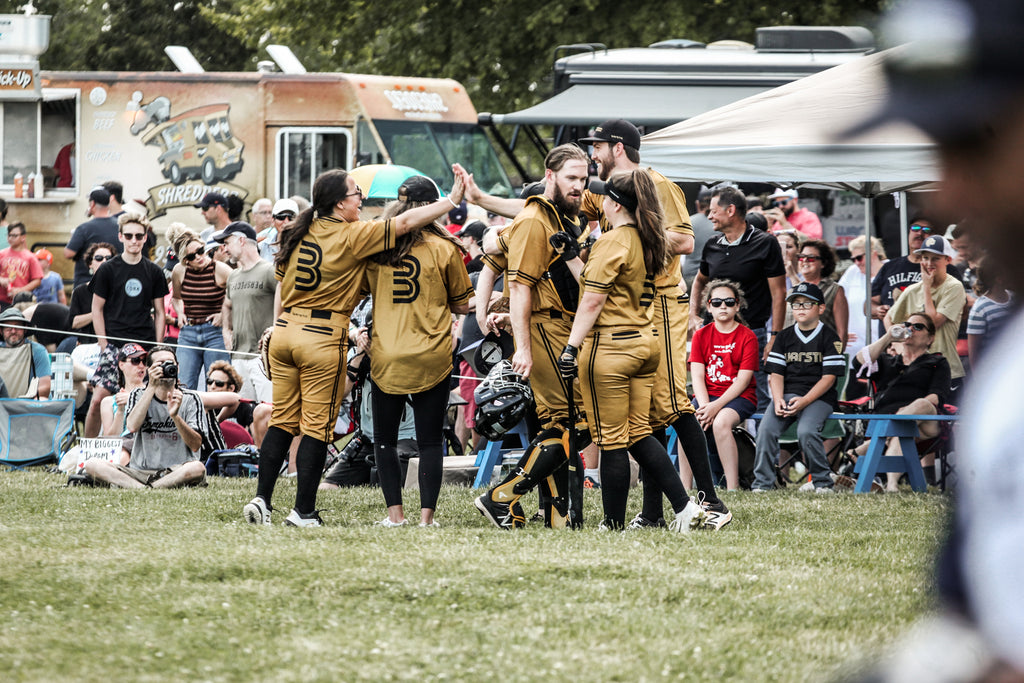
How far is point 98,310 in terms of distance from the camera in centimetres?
1189

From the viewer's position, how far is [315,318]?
23.0 ft

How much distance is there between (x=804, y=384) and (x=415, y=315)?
363 centimetres

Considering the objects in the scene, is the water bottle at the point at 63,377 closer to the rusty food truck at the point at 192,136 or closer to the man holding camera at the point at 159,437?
the man holding camera at the point at 159,437

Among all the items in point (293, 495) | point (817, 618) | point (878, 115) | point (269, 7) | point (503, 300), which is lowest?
point (293, 495)

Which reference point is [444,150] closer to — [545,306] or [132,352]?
[132,352]

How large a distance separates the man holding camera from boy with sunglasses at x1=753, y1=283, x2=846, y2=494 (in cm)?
394

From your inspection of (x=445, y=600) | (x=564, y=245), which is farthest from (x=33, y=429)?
(x=445, y=600)

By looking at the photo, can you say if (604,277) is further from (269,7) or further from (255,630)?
(269,7)

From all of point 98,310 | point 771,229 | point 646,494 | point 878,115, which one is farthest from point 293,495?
point 878,115

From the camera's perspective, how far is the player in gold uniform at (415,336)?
6898mm

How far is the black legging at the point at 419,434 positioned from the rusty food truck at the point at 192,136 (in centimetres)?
1014

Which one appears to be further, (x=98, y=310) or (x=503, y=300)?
(x=98, y=310)

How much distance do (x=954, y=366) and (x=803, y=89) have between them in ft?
7.51

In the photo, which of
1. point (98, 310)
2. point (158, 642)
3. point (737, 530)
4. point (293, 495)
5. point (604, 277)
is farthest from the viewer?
point (98, 310)
